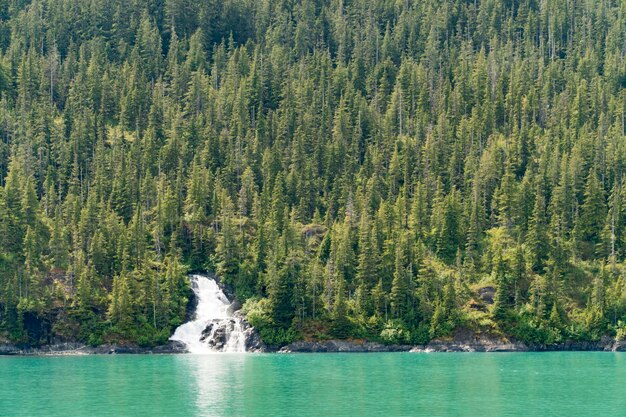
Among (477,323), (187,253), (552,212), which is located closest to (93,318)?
(187,253)

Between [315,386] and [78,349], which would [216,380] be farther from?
[78,349]

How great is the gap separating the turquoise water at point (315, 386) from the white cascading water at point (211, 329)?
13.4 metres

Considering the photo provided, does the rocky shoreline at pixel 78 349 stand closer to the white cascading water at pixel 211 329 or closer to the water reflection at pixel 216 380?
the white cascading water at pixel 211 329

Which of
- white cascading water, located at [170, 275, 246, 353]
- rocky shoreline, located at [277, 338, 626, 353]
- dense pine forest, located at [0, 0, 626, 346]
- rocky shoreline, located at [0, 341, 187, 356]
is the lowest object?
rocky shoreline, located at [277, 338, 626, 353]

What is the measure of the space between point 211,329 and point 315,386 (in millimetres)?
56068

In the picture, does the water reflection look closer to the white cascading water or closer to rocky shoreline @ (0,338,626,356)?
the white cascading water

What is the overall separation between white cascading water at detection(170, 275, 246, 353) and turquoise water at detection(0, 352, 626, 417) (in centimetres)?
1342

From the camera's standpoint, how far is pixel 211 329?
503ft

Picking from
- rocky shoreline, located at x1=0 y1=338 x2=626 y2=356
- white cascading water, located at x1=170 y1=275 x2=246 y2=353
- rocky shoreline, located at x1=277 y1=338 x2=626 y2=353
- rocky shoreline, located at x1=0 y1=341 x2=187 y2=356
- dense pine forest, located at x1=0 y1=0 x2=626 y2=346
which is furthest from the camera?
dense pine forest, located at x1=0 y1=0 x2=626 y2=346

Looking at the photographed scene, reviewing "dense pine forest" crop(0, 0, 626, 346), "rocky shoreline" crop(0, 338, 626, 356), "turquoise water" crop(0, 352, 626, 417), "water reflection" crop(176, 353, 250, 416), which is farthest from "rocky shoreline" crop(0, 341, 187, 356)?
"water reflection" crop(176, 353, 250, 416)

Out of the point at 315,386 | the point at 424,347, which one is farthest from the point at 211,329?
the point at 315,386

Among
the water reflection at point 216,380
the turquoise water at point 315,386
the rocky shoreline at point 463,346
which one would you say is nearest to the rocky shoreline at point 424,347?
the rocky shoreline at point 463,346

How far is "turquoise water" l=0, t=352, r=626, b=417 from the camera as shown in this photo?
83562mm

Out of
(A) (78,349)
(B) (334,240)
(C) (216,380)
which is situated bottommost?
(C) (216,380)
